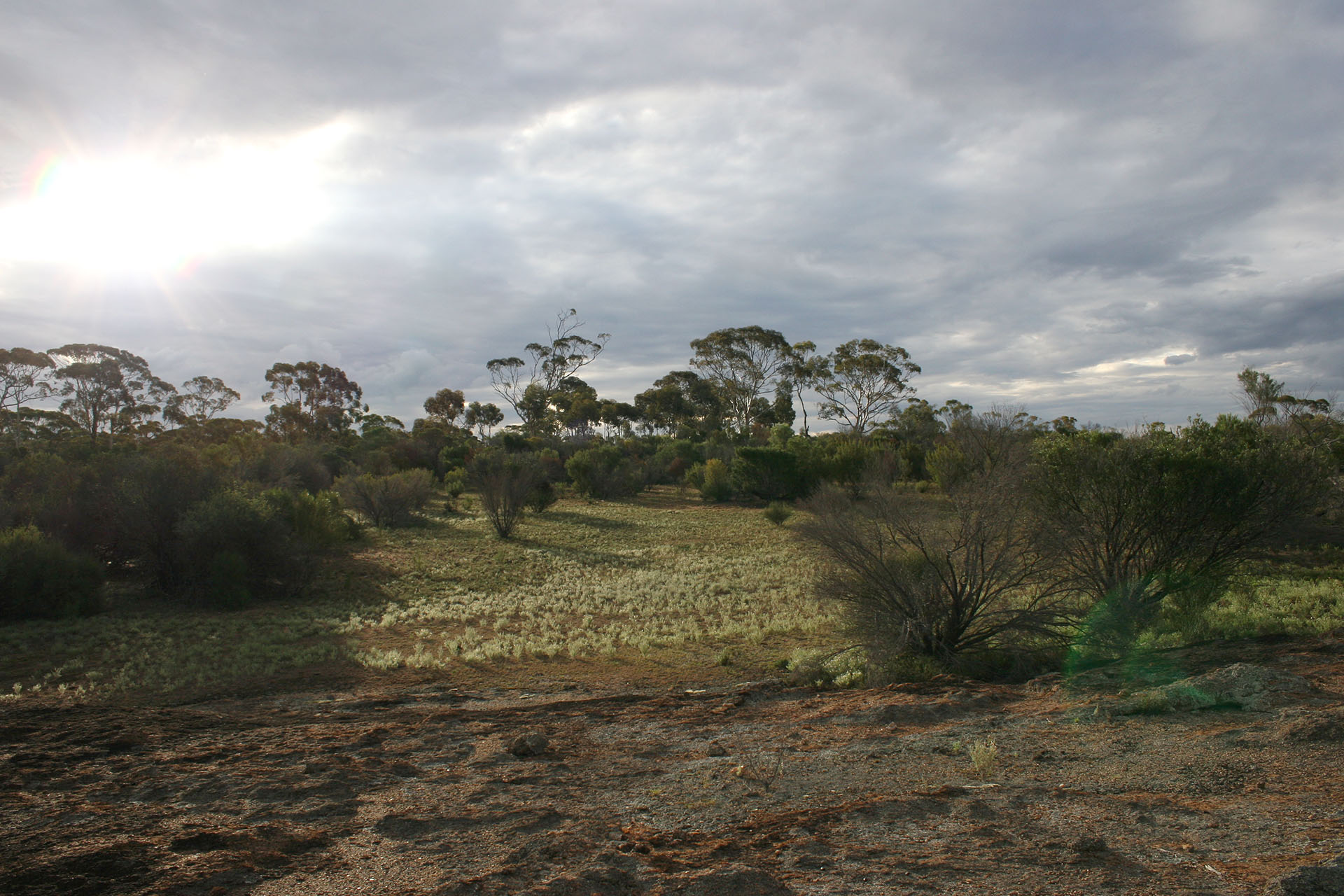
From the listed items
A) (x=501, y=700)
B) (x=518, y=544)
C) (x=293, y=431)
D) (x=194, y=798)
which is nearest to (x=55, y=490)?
(x=518, y=544)

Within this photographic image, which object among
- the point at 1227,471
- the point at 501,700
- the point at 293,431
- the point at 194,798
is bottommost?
the point at 501,700

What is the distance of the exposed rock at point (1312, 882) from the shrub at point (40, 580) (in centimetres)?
1779

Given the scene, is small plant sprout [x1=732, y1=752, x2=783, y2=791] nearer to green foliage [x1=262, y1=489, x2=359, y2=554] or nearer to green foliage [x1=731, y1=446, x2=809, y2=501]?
green foliage [x1=262, y1=489, x2=359, y2=554]

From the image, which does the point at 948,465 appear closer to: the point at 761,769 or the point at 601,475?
the point at 601,475

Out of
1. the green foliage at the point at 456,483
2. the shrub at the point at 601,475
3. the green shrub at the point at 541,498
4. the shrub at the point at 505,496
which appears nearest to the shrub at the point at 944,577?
the shrub at the point at 505,496

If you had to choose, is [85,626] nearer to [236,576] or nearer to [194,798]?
[236,576]

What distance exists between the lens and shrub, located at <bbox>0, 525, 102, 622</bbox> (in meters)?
13.1

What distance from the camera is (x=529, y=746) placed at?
631 centimetres

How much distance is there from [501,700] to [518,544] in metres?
17.9

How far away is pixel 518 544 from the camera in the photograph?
86.6ft

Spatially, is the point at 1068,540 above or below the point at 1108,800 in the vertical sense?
above

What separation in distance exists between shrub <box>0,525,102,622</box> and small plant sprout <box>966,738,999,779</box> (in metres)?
16.2

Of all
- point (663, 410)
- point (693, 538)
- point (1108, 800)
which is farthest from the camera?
point (663, 410)

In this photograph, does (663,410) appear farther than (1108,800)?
Yes
